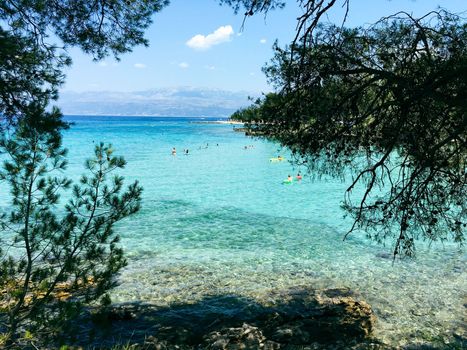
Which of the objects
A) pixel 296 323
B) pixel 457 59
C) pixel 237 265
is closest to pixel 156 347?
pixel 296 323

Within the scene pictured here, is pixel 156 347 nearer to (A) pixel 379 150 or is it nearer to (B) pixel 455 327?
(A) pixel 379 150

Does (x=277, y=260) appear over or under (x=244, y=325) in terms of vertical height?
under

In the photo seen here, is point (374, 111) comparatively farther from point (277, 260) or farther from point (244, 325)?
point (277, 260)

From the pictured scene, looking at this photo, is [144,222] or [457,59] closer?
[457,59]

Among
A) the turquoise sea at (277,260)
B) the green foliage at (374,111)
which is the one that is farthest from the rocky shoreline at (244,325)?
the green foliage at (374,111)

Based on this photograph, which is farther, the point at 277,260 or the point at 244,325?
the point at 277,260

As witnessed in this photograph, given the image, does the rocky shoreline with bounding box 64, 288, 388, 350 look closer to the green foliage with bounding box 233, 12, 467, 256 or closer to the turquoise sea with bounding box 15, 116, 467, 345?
the turquoise sea with bounding box 15, 116, 467, 345

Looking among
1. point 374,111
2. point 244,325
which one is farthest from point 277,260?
point 374,111

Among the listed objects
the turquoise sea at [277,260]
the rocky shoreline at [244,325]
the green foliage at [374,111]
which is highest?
the green foliage at [374,111]

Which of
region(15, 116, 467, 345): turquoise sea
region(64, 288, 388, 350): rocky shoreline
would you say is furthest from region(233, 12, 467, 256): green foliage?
region(64, 288, 388, 350): rocky shoreline

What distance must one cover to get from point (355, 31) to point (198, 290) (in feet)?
22.2

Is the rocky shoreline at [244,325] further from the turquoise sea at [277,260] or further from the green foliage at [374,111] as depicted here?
the green foliage at [374,111]

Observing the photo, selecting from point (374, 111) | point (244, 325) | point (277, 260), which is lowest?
point (277, 260)

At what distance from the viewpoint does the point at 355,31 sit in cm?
632
